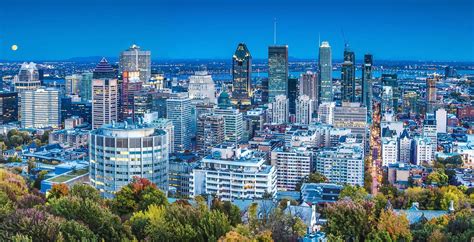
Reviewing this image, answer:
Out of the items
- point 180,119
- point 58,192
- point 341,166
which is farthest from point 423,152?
point 58,192

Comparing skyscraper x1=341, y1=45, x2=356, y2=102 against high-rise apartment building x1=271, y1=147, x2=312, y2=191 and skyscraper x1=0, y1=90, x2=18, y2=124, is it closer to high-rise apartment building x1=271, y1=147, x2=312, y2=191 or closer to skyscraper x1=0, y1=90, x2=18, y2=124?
skyscraper x1=0, y1=90, x2=18, y2=124

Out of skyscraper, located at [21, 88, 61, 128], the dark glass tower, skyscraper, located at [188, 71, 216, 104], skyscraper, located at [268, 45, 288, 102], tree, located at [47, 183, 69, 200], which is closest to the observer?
tree, located at [47, 183, 69, 200]

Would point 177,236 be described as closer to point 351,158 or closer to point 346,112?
point 351,158

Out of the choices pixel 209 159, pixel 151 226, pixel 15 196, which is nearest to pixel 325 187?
pixel 209 159

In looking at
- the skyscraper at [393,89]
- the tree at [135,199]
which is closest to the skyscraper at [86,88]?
the skyscraper at [393,89]

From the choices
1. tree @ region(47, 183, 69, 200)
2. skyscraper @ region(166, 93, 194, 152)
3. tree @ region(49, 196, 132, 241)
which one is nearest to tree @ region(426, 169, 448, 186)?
tree @ region(47, 183, 69, 200)
